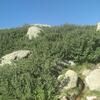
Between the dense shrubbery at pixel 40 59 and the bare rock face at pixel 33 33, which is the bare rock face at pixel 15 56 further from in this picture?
the bare rock face at pixel 33 33

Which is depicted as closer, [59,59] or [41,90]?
[41,90]

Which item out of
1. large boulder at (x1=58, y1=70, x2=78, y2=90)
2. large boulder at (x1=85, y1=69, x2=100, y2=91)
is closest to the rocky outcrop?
large boulder at (x1=58, y1=70, x2=78, y2=90)

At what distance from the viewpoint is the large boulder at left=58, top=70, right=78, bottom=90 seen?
14055mm

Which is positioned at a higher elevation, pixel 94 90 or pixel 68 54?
pixel 68 54

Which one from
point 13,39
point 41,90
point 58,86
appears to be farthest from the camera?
point 13,39

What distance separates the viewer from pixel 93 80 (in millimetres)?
14516

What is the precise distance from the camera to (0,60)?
17.3 m

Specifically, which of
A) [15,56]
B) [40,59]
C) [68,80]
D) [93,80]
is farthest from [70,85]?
[15,56]

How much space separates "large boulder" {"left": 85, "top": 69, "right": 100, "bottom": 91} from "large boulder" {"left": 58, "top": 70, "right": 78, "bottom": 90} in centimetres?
68

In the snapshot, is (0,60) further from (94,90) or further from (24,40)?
(94,90)

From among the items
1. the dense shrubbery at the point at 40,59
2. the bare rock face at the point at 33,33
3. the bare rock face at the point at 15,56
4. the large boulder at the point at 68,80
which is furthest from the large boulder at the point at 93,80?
the bare rock face at the point at 33,33

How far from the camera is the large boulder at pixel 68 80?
14.1 metres

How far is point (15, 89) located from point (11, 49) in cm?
605

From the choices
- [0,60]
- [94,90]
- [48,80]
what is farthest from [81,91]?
[0,60]
